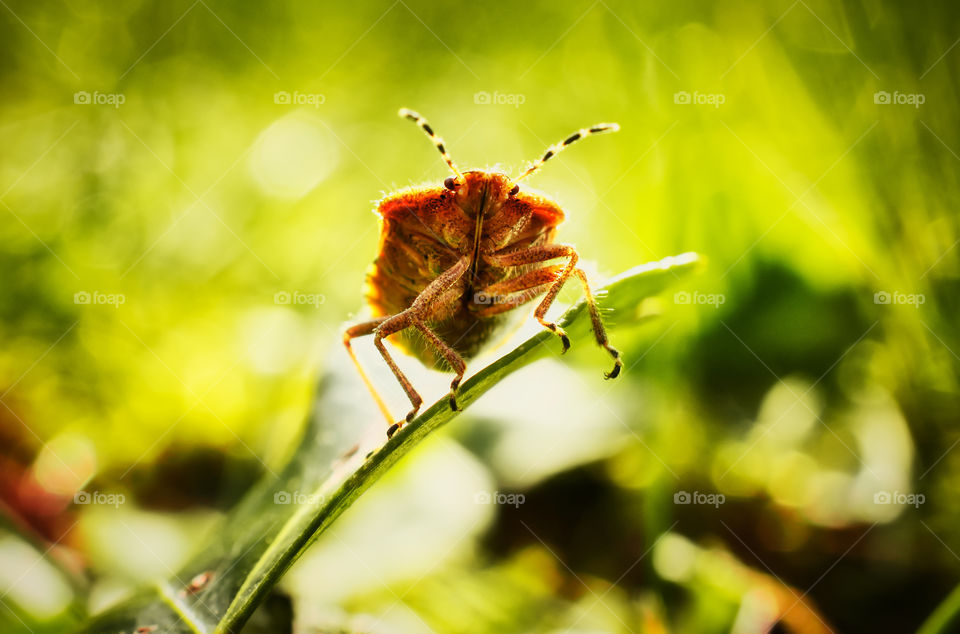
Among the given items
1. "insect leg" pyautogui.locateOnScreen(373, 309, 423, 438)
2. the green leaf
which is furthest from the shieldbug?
the green leaf

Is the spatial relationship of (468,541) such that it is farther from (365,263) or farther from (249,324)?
(365,263)

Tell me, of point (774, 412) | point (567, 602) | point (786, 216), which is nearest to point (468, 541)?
point (567, 602)

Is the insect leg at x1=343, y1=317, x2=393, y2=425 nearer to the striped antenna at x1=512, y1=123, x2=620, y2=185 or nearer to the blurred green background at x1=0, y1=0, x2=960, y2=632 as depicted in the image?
the blurred green background at x1=0, y1=0, x2=960, y2=632

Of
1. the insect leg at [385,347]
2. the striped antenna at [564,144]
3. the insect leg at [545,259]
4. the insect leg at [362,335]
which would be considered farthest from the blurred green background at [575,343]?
the striped antenna at [564,144]

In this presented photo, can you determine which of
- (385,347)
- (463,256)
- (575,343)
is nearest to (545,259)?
(463,256)

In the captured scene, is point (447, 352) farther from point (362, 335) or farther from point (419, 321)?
point (362, 335)

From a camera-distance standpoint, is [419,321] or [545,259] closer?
[419,321]

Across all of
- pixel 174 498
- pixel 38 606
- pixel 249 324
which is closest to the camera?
pixel 38 606

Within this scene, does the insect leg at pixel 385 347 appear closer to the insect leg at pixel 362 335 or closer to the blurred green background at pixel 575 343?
the insect leg at pixel 362 335
